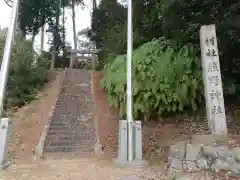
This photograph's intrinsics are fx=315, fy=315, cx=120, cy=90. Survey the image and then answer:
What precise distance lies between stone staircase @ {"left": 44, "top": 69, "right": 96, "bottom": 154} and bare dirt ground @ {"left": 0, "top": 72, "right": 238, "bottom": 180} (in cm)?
30

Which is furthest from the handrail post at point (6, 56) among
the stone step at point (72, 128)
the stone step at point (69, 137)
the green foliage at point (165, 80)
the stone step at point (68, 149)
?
the green foliage at point (165, 80)

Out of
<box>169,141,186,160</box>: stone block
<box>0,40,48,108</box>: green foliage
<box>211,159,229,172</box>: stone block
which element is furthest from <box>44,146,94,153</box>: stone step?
<box>0,40,48,108</box>: green foliage

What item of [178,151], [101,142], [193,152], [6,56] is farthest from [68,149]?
[193,152]

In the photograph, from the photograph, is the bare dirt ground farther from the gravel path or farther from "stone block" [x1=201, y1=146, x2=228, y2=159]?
"stone block" [x1=201, y1=146, x2=228, y2=159]

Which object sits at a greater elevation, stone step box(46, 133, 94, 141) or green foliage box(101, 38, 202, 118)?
green foliage box(101, 38, 202, 118)

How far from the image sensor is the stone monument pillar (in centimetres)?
616

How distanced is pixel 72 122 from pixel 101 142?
5.31ft

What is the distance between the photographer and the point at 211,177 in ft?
16.6

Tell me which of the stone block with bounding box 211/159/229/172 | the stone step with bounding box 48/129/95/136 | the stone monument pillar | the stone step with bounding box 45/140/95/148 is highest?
the stone monument pillar

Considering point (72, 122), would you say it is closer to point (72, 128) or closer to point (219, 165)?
point (72, 128)

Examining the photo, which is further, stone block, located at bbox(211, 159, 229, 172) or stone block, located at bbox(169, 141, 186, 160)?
stone block, located at bbox(169, 141, 186, 160)

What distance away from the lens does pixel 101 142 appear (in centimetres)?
807

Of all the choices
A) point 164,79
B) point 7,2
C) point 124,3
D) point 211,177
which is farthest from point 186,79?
point 7,2

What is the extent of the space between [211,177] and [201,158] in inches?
14.7
